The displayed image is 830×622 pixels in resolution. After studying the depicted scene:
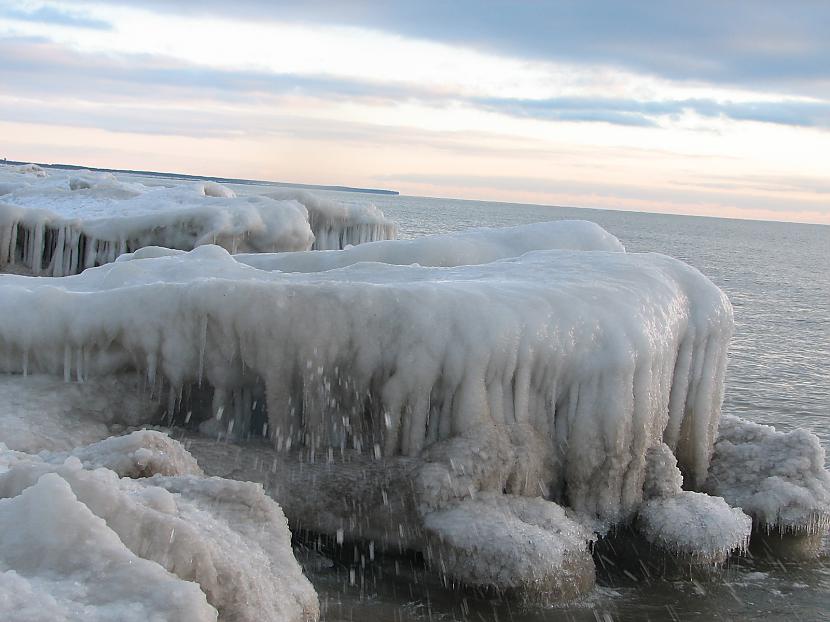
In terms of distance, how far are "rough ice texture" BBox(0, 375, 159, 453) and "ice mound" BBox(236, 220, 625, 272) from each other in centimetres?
418

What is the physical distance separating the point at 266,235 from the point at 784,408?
12.0 m

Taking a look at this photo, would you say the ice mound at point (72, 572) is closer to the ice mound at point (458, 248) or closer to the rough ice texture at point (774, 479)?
the rough ice texture at point (774, 479)

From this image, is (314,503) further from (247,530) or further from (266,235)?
(266,235)

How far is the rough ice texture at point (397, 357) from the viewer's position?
835 centimetres

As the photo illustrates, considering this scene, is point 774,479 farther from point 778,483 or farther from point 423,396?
point 423,396

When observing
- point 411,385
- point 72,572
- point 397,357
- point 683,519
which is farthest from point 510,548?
point 72,572

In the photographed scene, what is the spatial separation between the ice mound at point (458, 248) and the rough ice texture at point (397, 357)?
3526mm

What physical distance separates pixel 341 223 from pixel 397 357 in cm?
1566

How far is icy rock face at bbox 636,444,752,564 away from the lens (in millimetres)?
8805

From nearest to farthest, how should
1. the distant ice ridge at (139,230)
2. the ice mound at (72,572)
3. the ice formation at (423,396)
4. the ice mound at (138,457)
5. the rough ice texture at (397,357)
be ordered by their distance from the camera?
the ice mound at (72,572) < the ice mound at (138,457) < the ice formation at (423,396) < the rough ice texture at (397,357) < the distant ice ridge at (139,230)

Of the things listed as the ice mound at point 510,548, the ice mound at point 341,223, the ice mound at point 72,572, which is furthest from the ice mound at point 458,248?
the ice mound at point 341,223

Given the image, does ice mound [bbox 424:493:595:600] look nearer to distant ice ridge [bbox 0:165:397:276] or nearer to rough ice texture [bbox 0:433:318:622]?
rough ice texture [bbox 0:433:318:622]

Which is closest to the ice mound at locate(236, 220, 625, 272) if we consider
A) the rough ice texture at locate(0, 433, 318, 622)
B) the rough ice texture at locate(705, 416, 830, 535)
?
the rough ice texture at locate(705, 416, 830, 535)

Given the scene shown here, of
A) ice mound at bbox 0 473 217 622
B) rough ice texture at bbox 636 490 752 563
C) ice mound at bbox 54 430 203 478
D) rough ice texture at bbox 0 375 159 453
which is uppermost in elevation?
ice mound at bbox 0 473 217 622
